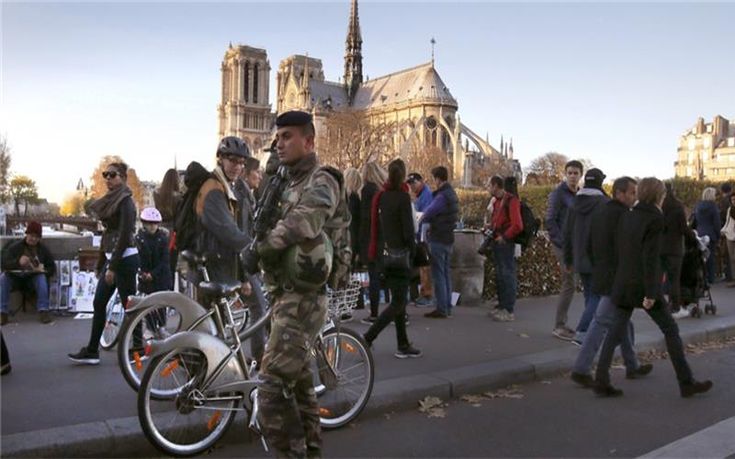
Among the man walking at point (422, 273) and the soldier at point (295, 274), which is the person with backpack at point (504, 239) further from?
the soldier at point (295, 274)

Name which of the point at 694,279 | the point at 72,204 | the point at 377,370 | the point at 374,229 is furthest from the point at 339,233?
the point at 72,204

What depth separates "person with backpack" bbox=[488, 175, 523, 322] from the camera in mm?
9211

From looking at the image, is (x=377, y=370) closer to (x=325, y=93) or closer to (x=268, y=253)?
(x=268, y=253)

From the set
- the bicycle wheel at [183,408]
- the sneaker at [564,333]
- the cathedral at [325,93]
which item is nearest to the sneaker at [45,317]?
the bicycle wheel at [183,408]

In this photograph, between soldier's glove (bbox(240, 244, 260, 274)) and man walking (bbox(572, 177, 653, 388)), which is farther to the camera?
man walking (bbox(572, 177, 653, 388))

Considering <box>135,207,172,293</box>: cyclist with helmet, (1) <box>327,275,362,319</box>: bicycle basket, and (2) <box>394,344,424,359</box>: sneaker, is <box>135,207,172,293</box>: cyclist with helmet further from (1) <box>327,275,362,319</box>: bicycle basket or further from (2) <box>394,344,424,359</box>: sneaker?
(1) <box>327,275,362,319</box>: bicycle basket

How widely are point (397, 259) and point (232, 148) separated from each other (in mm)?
2435

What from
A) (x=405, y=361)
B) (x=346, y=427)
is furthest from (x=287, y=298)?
(x=405, y=361)

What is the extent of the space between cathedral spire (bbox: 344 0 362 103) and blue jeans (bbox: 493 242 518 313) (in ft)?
369

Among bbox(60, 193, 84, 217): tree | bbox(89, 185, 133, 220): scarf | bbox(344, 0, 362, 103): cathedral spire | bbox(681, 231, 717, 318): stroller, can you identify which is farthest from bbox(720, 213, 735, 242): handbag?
bbox(60, 193, 84, 217): tree

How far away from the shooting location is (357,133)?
49062mm

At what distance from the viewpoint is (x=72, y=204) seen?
138m

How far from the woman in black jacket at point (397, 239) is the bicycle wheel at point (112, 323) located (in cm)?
278

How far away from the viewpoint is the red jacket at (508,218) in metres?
9.18
